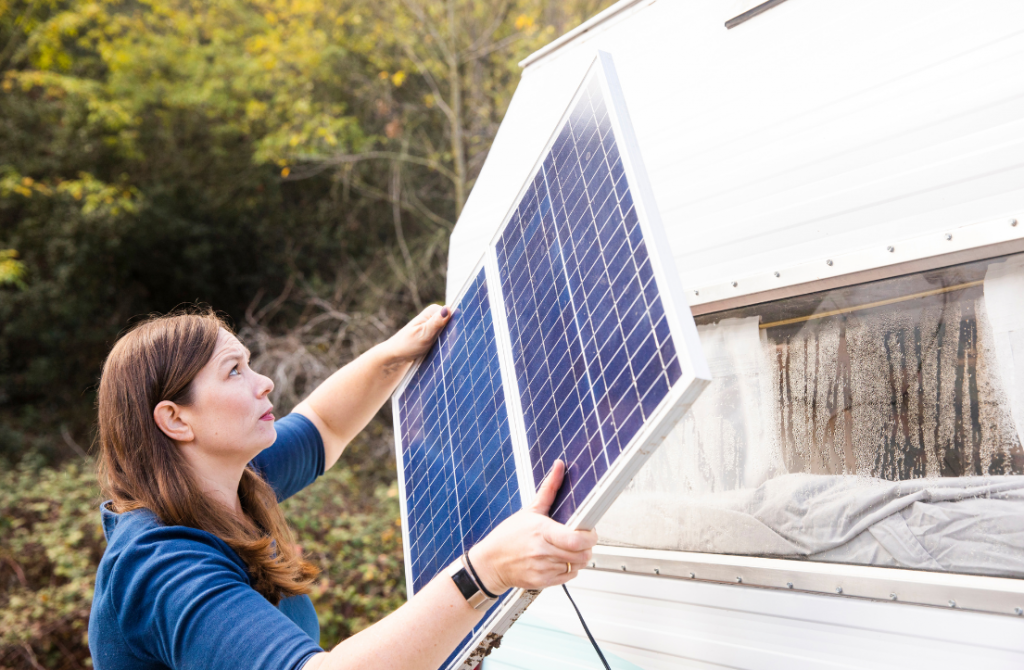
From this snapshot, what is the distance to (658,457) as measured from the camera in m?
2.85

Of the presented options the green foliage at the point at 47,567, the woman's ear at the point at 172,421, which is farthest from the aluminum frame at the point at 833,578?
the green foliage at the point at 47,567

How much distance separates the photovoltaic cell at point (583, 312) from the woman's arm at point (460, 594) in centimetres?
7

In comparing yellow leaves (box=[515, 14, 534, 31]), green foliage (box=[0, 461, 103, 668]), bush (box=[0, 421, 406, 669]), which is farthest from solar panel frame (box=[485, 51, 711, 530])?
yellow leaves (box=[515, 14, 534, 31])

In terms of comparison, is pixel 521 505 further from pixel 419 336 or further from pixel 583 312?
pixel 419 336

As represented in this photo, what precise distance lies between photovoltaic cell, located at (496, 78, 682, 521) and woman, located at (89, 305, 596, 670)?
0.17 meters

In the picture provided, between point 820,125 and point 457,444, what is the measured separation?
1564 millimetres

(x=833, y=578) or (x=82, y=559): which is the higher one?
(x=833, y=578)

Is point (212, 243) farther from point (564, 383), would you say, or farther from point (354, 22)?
point (564, 383)

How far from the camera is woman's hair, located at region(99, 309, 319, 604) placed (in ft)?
6.62

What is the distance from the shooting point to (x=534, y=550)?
159 centimetres

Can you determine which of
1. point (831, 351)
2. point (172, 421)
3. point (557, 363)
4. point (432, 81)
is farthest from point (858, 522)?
point (432, 81)

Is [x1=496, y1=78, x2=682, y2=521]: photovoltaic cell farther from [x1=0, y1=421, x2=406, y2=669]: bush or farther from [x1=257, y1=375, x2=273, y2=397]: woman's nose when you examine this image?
[x1=0, y1=421, x2=406, y2=669]: bush

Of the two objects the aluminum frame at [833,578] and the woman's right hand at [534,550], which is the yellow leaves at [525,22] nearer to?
the aluminum frame at [833,578]

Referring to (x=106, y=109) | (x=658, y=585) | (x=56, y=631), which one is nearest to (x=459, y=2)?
(x=106, y=109)
